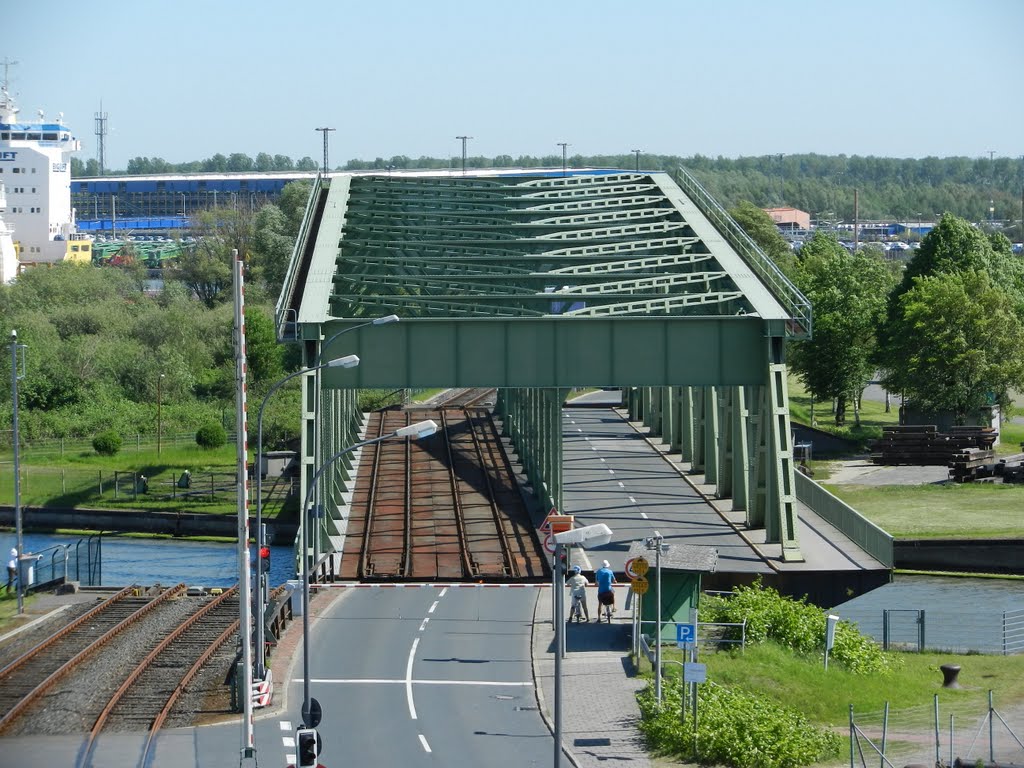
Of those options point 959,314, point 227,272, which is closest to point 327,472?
point 959,314

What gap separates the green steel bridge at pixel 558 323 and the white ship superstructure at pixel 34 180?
11500 cm

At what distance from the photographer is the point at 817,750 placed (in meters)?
25.5

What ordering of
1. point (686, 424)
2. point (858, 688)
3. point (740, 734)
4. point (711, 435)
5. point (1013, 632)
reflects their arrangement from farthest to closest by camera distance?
point (686, 424), point (711, 435), point (1013, 632), point (858, 688), point (740, 734)

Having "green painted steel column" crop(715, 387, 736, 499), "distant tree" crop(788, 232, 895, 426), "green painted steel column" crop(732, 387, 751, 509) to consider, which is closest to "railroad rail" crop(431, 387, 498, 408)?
"distant tree" crop(788, 232, 895, 426)

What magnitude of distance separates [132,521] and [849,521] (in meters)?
29.9

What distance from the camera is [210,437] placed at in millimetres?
77375

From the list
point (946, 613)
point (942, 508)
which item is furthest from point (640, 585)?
point (942, 508)

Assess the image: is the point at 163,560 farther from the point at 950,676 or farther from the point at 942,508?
the point at 950,676

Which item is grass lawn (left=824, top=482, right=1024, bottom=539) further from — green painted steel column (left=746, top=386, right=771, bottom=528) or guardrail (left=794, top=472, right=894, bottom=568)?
green painted steel column (left=746, top=386, right=771, bottom=528)

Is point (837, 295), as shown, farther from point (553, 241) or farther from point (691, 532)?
point (691, 532)

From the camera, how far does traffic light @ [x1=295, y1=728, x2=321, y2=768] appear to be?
2328 cm

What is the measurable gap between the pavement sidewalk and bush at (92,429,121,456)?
4360cm

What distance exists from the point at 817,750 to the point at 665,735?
2272mm

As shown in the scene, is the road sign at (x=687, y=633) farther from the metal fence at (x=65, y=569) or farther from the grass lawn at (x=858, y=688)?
the metal fence at (x=65, y=569)
